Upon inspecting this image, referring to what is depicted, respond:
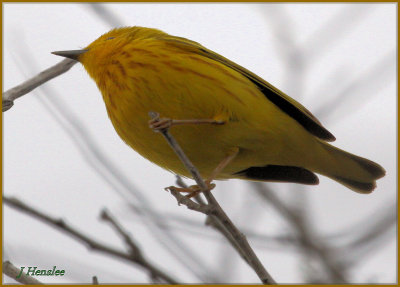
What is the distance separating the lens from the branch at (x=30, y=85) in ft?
12.4

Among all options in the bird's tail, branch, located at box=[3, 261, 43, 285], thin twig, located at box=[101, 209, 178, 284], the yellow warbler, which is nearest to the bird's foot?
the yellow warbler

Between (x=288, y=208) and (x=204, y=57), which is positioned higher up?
(x=204, y=57)

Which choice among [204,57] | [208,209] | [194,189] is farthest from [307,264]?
[204,57]

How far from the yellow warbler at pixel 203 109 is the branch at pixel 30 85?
48 centimetres

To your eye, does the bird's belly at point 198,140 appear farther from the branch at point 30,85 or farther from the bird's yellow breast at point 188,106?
the branch at point 30,85

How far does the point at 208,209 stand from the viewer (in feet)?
11.4

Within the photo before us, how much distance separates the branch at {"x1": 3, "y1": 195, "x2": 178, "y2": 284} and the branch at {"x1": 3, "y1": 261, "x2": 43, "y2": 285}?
11.7 inches

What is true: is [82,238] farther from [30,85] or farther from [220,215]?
[30,85]

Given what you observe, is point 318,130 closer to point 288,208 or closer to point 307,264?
point 288,208

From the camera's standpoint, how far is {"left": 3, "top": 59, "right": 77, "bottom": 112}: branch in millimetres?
3777

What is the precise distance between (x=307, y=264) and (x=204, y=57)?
2.16 metres

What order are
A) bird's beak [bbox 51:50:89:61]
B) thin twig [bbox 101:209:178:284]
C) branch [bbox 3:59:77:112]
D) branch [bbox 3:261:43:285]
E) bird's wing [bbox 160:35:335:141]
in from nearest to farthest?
branch [bbox 3:261:43:285], thin twig [bbox 101:209:178:284], branch [bbox 3:59:77:112], bird's wing [bbox 160:35:335:141], bird's beak [bbox 51:50:89:61]

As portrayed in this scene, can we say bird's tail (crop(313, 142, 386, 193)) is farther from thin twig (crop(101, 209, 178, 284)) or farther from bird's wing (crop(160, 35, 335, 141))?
thin twig (crop(101, 209, 178, 284))

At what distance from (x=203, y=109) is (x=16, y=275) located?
6.66 feet
